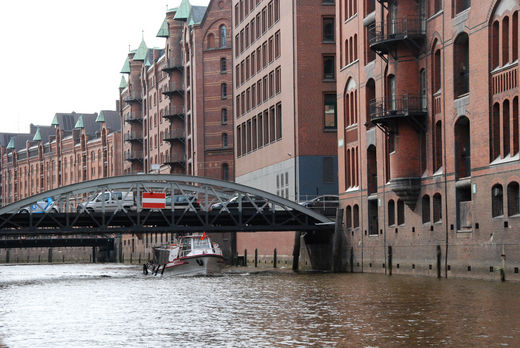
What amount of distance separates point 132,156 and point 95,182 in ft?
241

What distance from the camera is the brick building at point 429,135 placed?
4122 centimetres

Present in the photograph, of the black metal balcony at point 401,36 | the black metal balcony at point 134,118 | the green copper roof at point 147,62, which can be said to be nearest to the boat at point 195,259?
the black metal balcony at point 401,36

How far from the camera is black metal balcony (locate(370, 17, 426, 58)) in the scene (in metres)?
49.0

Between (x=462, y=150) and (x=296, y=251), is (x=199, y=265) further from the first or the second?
(x=462, y=150)

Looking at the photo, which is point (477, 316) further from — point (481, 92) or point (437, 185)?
point (437, 185)

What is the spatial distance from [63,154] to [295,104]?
105156 mm

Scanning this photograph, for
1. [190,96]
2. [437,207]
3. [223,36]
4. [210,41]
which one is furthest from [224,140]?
[437,207]

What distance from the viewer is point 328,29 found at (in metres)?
70.7

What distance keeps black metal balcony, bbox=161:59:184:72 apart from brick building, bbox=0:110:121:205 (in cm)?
3472

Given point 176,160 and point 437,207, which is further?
point 176,160

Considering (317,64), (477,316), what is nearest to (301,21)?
(317,64)

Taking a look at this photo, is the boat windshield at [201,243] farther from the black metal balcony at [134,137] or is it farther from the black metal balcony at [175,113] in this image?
the black metal balcony at [134,137]

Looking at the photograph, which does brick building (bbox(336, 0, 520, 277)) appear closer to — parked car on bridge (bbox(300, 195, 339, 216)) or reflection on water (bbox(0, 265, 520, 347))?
parked car on bridge (bbox(300, 195, 339, 216))

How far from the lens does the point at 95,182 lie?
6122 cm
